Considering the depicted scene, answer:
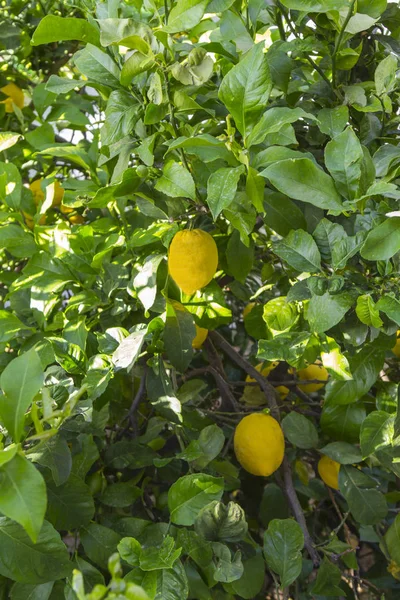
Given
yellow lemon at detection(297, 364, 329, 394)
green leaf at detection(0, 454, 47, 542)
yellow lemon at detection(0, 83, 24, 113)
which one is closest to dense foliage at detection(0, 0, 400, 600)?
green leaf at detection(0, 454, 47, 542)

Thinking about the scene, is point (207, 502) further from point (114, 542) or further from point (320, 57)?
point (320, 57)

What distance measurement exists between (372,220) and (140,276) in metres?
0.27

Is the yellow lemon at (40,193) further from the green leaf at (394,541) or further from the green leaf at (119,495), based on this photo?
the green leaf at (394,541)

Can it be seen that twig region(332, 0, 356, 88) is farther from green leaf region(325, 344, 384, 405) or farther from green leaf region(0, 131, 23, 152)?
green leaf region(0, 131, 23, 152)

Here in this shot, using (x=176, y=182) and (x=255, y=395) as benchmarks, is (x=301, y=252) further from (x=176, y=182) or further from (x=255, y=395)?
(x=255, y=395)

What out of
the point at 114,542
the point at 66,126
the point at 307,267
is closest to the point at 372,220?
the point at 307,267

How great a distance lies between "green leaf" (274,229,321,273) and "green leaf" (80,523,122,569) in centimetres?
37

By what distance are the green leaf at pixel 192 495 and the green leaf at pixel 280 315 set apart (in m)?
0.18

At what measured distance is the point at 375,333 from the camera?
692 millimetres

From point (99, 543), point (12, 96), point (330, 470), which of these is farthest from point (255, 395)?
point (12, 96)

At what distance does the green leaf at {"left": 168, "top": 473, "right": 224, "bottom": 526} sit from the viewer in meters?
0.69

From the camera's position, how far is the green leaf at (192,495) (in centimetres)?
69

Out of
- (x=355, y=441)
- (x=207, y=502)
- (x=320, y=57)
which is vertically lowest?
(x=355, y=441)

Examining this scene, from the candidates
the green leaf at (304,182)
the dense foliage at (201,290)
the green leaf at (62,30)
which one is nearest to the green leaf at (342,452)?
the dense foliage at (201,290)
